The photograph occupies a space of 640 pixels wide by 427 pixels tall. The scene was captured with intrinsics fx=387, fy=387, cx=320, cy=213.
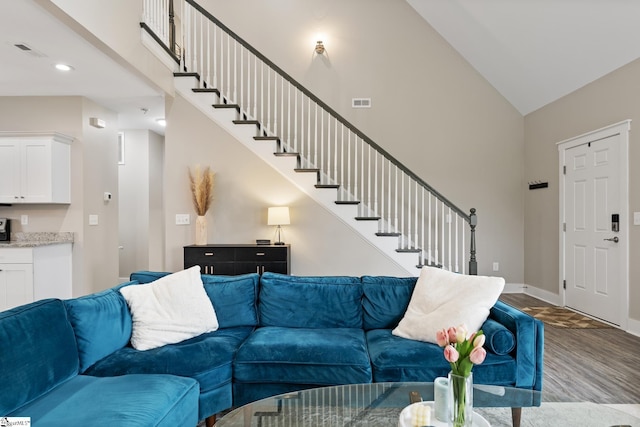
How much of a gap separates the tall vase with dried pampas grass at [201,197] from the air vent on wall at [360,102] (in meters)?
2.78

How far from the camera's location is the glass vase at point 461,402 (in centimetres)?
129

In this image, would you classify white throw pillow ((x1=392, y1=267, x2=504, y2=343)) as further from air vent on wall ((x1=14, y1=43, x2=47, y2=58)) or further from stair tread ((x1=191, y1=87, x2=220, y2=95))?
air vent on wall ((x1=14, y1=43, x2=47, y2=58))

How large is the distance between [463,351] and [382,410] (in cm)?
49

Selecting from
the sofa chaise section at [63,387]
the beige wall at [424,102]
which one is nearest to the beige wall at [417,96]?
the beige wall at [424,102]

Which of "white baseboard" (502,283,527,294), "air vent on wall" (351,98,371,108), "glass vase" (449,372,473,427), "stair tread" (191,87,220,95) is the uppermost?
"air vent on wall" (351,98,371,108)

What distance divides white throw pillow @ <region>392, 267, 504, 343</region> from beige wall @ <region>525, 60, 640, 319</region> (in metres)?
2.84

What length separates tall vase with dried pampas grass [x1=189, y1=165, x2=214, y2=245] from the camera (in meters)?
5.01

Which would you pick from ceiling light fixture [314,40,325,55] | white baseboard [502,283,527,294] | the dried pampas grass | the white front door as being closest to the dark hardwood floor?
the white front door

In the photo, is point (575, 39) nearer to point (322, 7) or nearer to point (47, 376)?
point (322, 7)

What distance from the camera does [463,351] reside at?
1311 millimetres

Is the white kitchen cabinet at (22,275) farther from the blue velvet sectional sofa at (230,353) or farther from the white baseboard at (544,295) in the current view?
the white baseboard at (544,295)

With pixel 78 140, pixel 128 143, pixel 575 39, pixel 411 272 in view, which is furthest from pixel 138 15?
pixel 575 39

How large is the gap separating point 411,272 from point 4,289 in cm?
470

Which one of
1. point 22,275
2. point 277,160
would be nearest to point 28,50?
point 22,275
